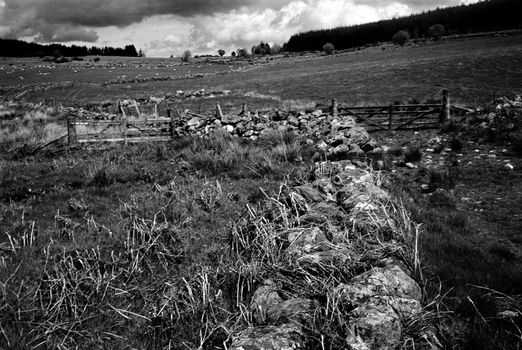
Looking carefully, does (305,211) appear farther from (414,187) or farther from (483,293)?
(414,187)

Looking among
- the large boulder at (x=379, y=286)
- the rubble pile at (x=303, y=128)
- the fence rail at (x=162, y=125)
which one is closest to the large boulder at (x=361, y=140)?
the rubble pile at (x=303, y=128)

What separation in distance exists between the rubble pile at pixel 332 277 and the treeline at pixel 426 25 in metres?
110

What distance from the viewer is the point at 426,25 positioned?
456ft

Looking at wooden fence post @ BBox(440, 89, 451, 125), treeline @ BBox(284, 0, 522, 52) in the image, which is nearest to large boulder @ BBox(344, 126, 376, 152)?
wooden fence post @ BBox(440, 89, 451, 125)

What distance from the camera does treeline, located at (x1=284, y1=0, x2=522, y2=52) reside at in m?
106

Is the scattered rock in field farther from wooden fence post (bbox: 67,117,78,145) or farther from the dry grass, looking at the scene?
wooden fence post (bbox: 67,117,78,145)

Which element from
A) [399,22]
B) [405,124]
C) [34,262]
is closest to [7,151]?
[34,262]

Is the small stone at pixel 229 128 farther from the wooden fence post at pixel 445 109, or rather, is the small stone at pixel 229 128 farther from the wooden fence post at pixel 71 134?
the wooden fence post at pixel 445 109

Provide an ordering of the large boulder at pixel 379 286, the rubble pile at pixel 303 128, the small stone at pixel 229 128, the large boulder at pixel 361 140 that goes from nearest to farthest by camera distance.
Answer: the large boulder at pixel 379 286
the rubble pile at pixel 303 128
the large boulder at pixel 361 140
the small stone at pixel 229 128

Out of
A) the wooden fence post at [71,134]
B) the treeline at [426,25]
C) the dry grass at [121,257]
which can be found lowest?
the dry grass at [121,257]

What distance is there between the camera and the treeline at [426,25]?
106438mm

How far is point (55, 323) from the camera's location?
4.23 meters

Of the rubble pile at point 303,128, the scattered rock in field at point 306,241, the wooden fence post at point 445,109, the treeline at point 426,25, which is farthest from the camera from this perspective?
the treeline at point 426,25

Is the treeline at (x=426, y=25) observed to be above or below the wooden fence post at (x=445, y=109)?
above
